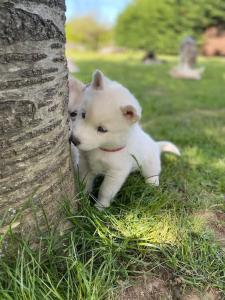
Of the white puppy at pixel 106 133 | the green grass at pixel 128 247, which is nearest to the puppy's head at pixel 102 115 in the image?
the white puppy at pixel 106 133

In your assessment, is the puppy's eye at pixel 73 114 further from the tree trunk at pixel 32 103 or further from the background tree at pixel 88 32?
the background tree at pixel 88 32

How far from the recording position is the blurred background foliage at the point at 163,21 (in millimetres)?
20516

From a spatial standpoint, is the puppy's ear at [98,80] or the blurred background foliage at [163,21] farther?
the blurred background foliage at [163,21]

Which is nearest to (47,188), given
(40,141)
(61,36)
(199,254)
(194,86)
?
(40,141)

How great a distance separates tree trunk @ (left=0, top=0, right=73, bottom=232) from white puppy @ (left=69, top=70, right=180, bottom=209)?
0.19 metres

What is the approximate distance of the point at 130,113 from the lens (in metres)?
2.31

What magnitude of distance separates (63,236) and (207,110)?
4.83m

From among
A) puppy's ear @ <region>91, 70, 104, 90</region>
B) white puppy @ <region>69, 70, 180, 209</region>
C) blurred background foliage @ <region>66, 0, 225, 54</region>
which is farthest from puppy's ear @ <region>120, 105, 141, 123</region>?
blurred background foliage @ <region>66, 0, 225, 54</region>

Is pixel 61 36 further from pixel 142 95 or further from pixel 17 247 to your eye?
pixel 142 95

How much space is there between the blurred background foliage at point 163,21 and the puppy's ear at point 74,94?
17.9 meters

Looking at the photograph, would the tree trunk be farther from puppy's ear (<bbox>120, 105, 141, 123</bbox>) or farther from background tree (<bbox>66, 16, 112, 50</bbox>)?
background tree (<bbox>66, 16, 112, 50</bbox>)

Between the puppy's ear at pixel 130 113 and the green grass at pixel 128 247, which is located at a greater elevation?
the puppy's ear at pixel 130 113

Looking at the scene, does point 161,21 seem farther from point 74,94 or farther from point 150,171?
point 74,94

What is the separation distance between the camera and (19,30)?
69.1 inches
